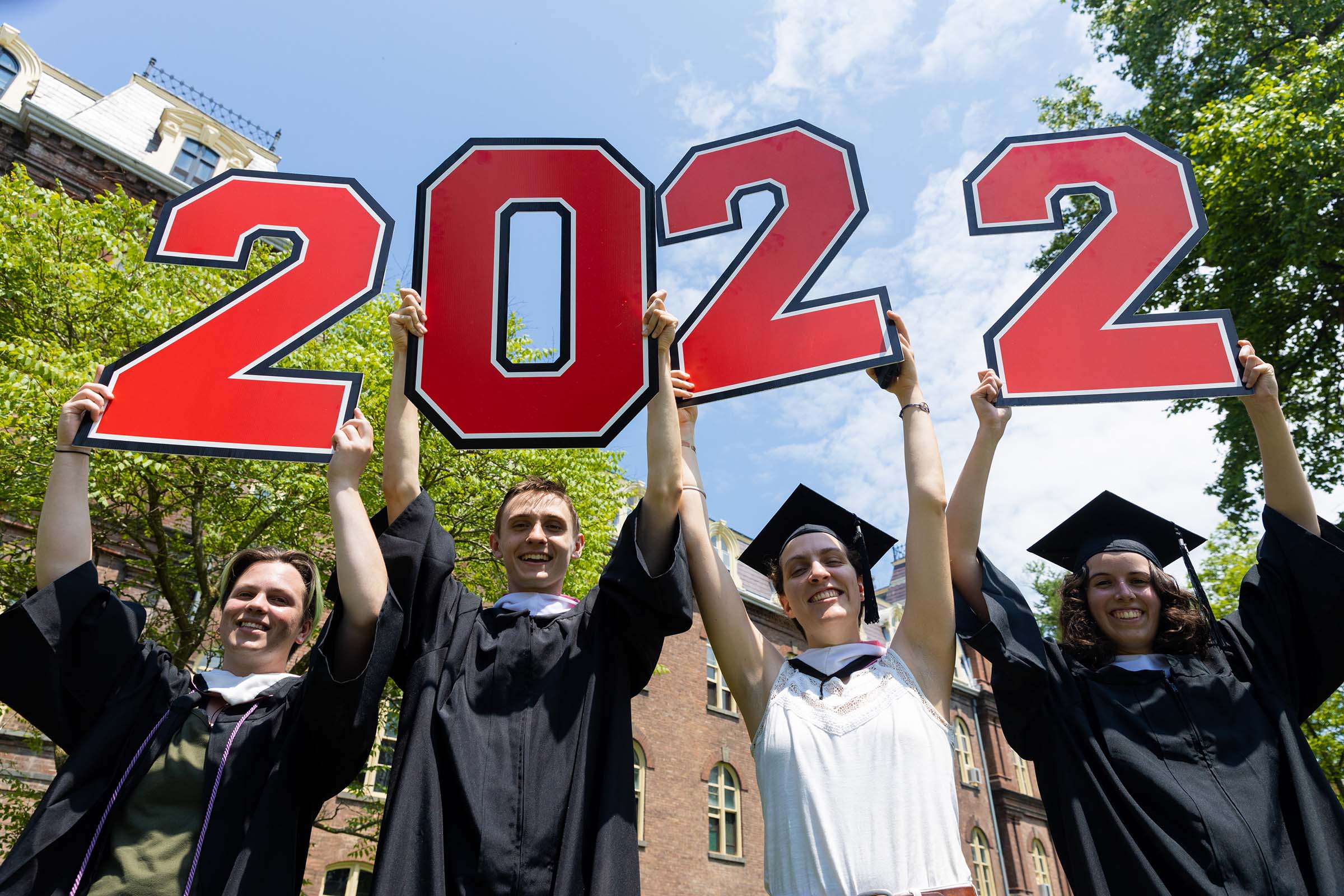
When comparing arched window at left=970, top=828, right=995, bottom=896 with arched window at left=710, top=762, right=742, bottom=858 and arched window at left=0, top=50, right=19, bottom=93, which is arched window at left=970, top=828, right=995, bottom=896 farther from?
arched window at left=0, top=50, right=19, bottom=93

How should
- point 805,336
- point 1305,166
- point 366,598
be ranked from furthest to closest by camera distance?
point 1305,166 → point 805,336 → point 366,598

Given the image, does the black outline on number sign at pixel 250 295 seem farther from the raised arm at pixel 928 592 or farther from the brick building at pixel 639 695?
the brick building at pixel 639 695

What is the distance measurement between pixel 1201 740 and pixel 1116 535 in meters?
0.90

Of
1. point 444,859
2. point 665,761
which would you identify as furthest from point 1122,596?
point 665,761

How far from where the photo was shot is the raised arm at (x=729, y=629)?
2801 mm

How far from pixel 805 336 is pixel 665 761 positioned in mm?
17313

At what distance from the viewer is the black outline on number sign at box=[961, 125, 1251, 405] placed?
313cm

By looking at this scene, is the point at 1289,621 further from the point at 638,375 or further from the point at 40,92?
the point at 40,92

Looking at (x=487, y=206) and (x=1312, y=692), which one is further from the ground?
(x=487, y=206)

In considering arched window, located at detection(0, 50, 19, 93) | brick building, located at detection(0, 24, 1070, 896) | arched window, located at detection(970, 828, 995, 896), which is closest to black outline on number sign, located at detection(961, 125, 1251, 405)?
brick building, located at detection(0, 24, 1070, 896)

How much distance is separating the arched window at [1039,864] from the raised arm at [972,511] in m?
29.9

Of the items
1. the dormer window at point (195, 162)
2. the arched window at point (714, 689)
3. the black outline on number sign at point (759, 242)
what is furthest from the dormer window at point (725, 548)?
the black outline on number sign at point (759, 242)

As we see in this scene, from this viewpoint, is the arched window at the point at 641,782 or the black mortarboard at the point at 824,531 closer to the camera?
the black mortarboard at the point at 824,531

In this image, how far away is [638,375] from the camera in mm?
3033
